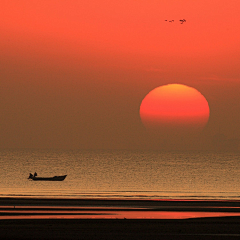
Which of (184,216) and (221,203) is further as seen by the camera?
(221,203)

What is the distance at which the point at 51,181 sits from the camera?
454 ft
